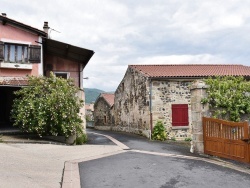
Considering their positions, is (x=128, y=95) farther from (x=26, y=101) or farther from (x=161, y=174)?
(x=161, y=174)

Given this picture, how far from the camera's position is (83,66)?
17531 mm

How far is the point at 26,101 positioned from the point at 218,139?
27.3ft

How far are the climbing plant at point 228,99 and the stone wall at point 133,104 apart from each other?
7410 millimetres

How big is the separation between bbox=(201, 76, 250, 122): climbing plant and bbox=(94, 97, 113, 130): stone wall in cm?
1862

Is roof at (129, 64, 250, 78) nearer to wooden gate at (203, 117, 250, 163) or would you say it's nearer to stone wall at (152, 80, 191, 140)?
stone wall at (152, 80, 191, 140)

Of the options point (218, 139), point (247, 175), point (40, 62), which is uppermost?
point (40, 62)

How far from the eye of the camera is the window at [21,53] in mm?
13867

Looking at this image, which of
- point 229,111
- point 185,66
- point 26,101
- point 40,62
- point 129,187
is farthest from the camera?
point 185,66

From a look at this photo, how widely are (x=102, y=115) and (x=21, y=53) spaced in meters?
18.2

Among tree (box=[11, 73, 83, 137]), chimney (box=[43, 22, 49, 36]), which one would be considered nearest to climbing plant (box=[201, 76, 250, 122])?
tree (box=[11, 73, 83, 137])

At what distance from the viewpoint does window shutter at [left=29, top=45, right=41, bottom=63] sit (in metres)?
14.1

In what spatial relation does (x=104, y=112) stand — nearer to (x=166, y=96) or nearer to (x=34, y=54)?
(x=166, y=96)

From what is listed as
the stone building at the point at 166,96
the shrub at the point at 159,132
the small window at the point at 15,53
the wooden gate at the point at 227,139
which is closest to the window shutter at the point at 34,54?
the small window at the point at 15,53

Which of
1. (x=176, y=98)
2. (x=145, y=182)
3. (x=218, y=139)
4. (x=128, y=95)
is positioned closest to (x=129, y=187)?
(x=145, y=182)
